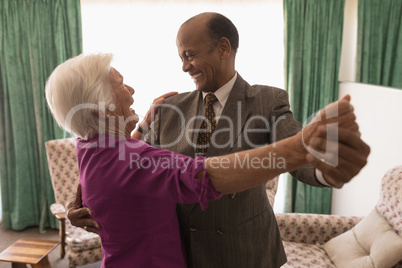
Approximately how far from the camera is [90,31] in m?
3.90

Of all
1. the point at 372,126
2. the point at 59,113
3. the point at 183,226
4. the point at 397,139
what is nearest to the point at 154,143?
the point at 183,226

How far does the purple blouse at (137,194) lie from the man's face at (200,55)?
519mm

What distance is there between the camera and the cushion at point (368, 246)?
2.23 metres

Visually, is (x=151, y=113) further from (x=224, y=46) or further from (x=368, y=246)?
(x=368, y=246)

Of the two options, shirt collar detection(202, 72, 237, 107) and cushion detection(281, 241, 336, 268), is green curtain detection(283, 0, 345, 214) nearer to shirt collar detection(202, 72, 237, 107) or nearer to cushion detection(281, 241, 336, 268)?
cushion detection(281, 241, 336, 268)

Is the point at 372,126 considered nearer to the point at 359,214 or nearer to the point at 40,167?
the point at 359,214

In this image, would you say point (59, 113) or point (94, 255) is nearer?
point (59, 113)

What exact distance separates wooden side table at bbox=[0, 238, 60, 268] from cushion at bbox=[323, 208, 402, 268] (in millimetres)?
2203

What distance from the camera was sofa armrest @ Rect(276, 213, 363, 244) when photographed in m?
2.88

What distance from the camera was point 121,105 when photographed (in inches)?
47.6

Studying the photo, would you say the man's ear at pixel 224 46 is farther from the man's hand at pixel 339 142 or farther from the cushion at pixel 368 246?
the cushion at pixel 368 246

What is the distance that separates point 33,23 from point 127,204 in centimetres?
339

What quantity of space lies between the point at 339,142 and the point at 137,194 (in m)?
0.56

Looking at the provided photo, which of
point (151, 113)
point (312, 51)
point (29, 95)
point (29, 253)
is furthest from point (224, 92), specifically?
point (29, 95)
